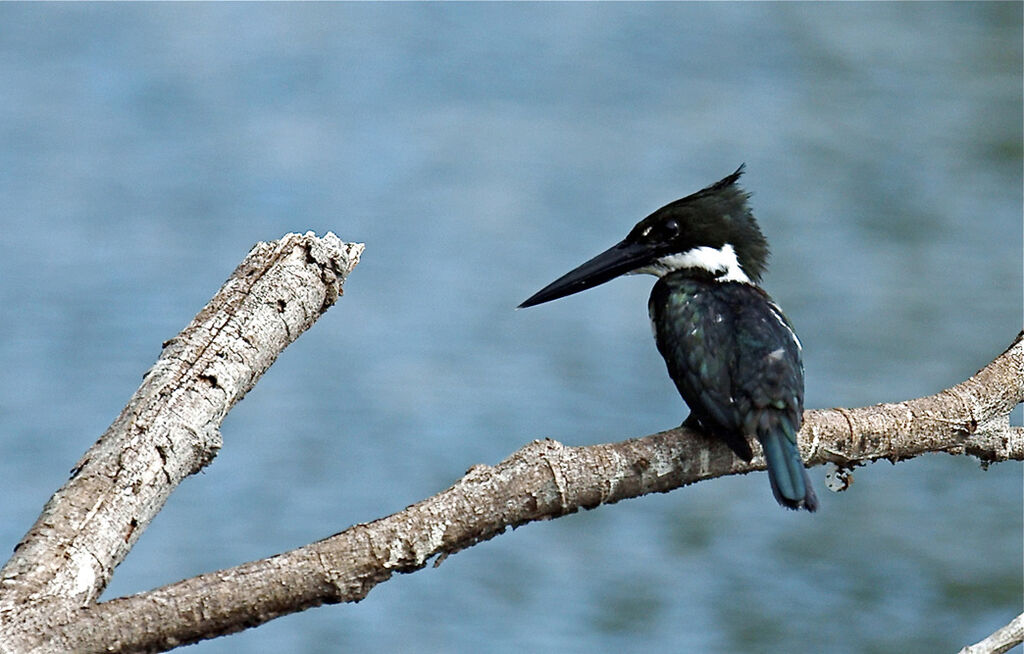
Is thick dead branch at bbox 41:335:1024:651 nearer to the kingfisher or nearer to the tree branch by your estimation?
the kingfisher

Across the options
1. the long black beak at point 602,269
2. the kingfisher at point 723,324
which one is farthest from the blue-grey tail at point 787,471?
the long black beak at point 602,269

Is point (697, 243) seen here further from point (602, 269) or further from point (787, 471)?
point (787, 471)

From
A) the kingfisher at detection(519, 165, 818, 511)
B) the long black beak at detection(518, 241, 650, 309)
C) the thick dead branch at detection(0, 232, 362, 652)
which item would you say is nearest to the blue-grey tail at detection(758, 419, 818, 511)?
the kingfisher at detection(519, 165, 818, 511)

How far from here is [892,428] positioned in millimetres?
2188

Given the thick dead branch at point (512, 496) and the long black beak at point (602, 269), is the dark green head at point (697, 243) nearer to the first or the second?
the long black beak at point (602, 269)

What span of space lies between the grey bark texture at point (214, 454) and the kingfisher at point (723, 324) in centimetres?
7

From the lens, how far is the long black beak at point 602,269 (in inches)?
101

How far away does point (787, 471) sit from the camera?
2.05 meters

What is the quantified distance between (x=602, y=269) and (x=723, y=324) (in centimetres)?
34

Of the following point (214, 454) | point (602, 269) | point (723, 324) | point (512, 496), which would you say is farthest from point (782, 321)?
point (214, 454)

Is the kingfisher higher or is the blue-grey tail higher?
the kingfisher

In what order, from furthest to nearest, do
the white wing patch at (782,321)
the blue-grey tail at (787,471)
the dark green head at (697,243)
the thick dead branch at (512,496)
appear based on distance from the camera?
the dark green head at (697,243)
the white wing patch at (782,321)
the blue-grey tail at (787,471)
the thick dead branch at (512,496)

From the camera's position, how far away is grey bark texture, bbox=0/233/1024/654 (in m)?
1.62

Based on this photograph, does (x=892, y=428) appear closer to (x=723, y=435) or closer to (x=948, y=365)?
(x=723, y=435)
